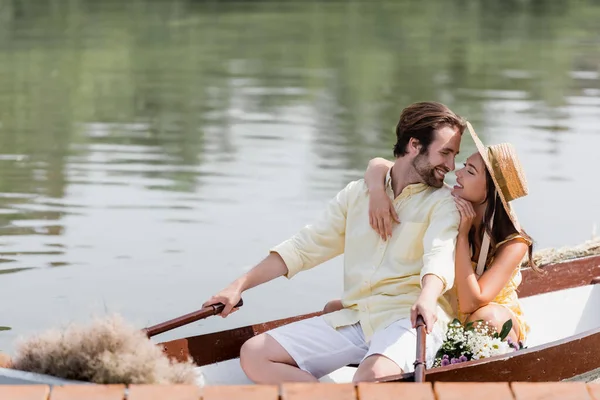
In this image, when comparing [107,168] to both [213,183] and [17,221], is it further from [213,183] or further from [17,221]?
[17,221]

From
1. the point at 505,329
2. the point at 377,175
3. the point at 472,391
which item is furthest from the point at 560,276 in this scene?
the point at 472,391

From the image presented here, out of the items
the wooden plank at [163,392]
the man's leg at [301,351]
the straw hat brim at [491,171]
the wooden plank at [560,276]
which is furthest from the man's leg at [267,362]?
the wooden plank at [560,276]

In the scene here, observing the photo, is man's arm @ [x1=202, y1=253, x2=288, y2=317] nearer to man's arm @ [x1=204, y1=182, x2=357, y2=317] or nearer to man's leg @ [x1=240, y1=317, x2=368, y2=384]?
man's arm @ [x1=204, y1=182, x2=357, y2=317]

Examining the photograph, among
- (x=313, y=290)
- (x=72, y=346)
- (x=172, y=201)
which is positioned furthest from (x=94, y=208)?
(x=72, y=346)

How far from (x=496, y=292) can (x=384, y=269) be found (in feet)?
1.32

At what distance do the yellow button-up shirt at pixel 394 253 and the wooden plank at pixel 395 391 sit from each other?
3.00 feet

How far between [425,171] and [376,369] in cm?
73

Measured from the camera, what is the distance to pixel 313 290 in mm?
6695

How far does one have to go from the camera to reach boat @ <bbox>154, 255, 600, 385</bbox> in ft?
12.6

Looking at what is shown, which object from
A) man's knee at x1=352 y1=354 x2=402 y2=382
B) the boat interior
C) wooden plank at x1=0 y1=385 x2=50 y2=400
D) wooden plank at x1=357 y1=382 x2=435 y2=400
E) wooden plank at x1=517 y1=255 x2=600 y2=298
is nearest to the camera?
wooden plank at x1=0 y1=385 x2=50 y2=400

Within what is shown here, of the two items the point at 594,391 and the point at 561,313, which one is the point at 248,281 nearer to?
the point at 594,391

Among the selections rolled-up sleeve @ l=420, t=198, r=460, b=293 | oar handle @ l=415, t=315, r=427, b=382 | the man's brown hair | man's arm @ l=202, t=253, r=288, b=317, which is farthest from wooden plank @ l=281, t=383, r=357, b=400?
the man's brown hair

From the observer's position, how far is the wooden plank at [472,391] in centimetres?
298

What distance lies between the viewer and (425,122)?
4094 millimetres
